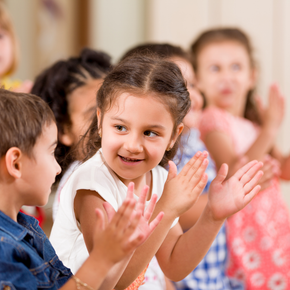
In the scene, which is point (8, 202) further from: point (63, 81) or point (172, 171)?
point (63, 81)

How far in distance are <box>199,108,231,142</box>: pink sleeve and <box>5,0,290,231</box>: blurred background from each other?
1.01m

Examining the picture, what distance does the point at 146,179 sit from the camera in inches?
27.0

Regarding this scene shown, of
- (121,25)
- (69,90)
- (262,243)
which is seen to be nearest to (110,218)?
(69,90)

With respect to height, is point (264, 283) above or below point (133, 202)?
below

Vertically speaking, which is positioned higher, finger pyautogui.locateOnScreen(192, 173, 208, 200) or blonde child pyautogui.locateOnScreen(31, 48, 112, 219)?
blonde child pyautogui.locateOnScreen(31, 48, 112, 219)

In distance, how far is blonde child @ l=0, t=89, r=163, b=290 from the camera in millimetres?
460

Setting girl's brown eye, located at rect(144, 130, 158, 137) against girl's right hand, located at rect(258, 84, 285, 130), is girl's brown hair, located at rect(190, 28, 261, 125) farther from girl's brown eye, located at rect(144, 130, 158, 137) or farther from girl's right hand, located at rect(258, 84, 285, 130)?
girl's brown eye, located at rect(144, 130, 158, 137)

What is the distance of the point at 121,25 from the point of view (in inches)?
106

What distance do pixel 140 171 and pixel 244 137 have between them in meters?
0.88

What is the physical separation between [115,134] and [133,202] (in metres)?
0.15

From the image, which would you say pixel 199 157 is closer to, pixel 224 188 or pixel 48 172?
pixel 224 188

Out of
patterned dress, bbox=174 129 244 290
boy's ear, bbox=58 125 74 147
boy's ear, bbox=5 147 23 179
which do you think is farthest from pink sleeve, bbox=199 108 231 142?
boy's ear, bbox=5 147 23 179

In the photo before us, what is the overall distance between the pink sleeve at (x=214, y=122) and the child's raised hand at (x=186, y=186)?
75cm

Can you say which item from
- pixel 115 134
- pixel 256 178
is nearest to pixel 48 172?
pixel 115 134
